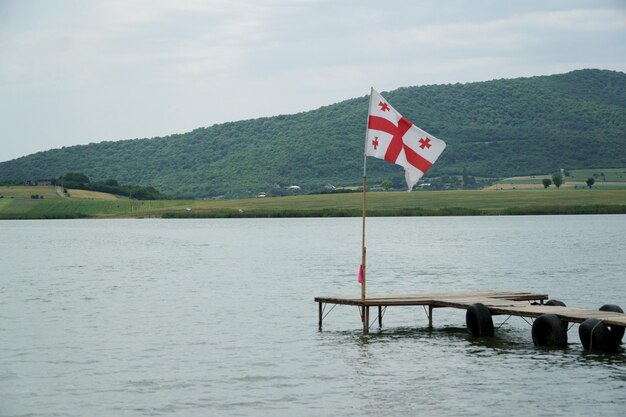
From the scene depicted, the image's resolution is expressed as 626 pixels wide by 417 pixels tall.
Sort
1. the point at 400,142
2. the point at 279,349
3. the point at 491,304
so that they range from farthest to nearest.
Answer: the point at 491,304 → the point at 279,349 → the point at 400,142

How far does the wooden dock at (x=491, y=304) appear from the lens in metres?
27.2

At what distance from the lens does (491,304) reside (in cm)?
3014

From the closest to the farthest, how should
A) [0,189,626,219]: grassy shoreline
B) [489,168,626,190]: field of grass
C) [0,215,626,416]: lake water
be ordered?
[0,215,626,416]: lake water
[0,189,626,219]: grassy shoreline
[489,168,626,190]: field of grass

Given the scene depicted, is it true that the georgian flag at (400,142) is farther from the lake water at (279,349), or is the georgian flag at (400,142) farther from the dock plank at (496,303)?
the lake water at (279,349)

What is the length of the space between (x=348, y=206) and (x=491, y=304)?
11752 cm

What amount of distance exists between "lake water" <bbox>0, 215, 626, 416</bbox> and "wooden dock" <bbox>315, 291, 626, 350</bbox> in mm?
825

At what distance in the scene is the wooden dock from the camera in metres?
27.2

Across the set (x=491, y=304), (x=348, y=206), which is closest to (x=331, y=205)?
(x=348, y=206)

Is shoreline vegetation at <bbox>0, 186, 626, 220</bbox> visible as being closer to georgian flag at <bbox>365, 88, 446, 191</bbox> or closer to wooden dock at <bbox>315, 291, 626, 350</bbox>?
wooden dock at <bbox>315, 291, 626, 350</bbox>

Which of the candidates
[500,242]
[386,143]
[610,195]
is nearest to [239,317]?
[386,143]

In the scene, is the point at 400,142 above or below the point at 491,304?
above

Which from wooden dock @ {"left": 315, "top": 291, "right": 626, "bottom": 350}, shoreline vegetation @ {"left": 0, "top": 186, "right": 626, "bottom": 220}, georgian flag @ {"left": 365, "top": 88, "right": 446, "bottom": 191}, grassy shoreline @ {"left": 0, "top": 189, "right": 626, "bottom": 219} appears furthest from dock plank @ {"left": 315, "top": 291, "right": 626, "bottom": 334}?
shoreline vegetation @ {"left": 0, "top": 186, "right": 626, "bottom": 220}

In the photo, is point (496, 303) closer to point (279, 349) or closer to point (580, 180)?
point (279, 349)

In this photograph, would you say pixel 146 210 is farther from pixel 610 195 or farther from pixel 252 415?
pixel 252 415
